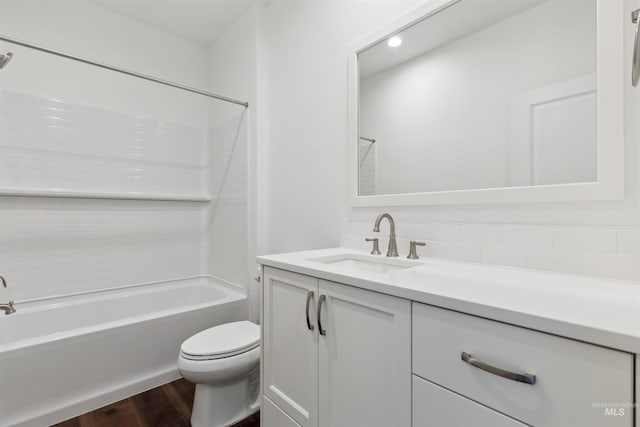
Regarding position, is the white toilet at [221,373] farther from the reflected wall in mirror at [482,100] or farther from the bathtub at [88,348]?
the reflected wall in mirror at [482,100]

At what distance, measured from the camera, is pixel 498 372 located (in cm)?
60

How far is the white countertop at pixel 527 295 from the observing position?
1.68 feet

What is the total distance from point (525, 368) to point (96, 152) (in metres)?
2.92

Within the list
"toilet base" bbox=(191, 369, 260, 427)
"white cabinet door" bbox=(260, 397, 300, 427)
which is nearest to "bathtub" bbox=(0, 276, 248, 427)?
"toilet base" bbox=(191, 369, 260, 427)

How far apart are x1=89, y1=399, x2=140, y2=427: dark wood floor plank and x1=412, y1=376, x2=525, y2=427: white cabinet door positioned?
161cm

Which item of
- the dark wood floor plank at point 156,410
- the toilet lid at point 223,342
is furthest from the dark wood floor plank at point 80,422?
the toilet lid at point 223,342

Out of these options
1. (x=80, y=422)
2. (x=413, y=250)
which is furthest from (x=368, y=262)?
(x=80, y=422)

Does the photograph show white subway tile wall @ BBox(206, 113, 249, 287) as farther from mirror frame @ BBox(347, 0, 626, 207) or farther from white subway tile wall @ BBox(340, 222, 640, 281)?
mirror frame @ BBox(347, 0, 626, 207)

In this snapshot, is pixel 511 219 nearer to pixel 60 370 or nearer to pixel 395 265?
pixel 395 265

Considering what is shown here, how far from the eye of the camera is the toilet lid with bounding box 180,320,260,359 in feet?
4.93

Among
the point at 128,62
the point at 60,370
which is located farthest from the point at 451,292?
the point at 128,62

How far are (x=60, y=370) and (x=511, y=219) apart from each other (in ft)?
7.57

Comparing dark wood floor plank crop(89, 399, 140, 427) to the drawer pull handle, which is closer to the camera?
the drawer pull handle

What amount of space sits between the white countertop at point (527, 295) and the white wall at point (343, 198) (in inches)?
3.1
